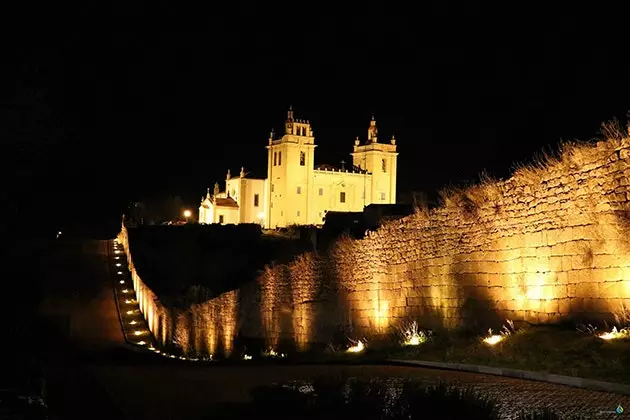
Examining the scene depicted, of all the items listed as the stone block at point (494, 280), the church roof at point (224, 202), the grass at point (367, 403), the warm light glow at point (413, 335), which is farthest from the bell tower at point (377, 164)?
the grass at point (367, 403)

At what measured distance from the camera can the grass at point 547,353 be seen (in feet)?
33.5

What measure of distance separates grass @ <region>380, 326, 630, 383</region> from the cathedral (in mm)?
94634

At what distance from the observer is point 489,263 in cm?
1516

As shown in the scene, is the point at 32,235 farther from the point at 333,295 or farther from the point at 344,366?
the point at 333,295

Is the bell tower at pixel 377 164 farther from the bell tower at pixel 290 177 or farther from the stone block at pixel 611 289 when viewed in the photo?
the stone block at pixel 611 289

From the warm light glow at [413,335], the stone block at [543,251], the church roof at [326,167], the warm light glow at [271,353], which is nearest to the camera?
the stone block at [543,251]

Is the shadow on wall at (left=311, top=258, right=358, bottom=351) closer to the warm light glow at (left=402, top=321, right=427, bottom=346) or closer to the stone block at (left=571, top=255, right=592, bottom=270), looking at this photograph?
the warm light glow at (left=402, top=321, right=427, bottom=346)

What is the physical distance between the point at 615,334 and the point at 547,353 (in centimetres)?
89

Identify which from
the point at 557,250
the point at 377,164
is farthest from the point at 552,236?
the point at 377,164

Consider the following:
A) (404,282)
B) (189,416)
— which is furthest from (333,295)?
(189,416)

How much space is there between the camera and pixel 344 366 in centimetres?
1402

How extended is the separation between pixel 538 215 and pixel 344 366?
383 cm

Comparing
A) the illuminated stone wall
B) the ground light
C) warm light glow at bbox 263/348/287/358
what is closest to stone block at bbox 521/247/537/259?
the illuminated stone wall

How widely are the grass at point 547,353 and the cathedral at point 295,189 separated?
3726 inches
